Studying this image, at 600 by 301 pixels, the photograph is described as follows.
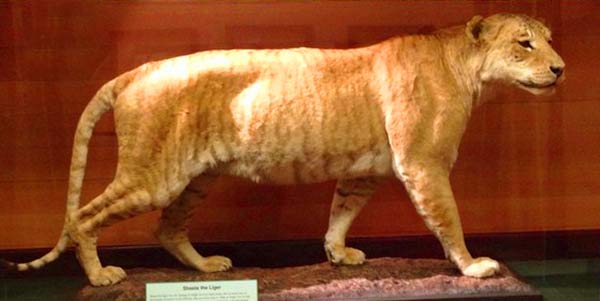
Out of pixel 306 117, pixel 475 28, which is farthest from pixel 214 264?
pixel 475 28

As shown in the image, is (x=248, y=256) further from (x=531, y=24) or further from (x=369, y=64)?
(x=531, y=24)

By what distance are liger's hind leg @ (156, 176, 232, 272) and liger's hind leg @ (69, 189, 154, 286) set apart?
0.15 m

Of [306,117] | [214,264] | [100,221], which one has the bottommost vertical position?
[214,264]

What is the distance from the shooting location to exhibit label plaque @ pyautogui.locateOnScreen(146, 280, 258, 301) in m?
1.74

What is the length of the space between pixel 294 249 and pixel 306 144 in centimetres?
46

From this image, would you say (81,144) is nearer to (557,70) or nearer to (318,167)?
(318,167)

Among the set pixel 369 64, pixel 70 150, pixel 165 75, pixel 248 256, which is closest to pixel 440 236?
pixel 369 64

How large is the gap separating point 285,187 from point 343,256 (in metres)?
0.31

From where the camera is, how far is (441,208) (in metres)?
1.80

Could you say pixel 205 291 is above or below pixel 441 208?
below

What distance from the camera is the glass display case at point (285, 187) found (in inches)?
81.4

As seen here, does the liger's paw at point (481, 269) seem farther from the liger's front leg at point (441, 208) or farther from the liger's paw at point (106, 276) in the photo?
the liger's paw at point (106, 276)

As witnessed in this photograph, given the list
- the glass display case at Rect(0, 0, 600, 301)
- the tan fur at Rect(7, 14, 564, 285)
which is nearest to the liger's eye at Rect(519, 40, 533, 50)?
the tan fur at Rect(7, 14, 564, 285)

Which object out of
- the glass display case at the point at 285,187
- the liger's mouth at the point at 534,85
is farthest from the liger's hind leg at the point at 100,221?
the liger's mouth at the point at 534,85
